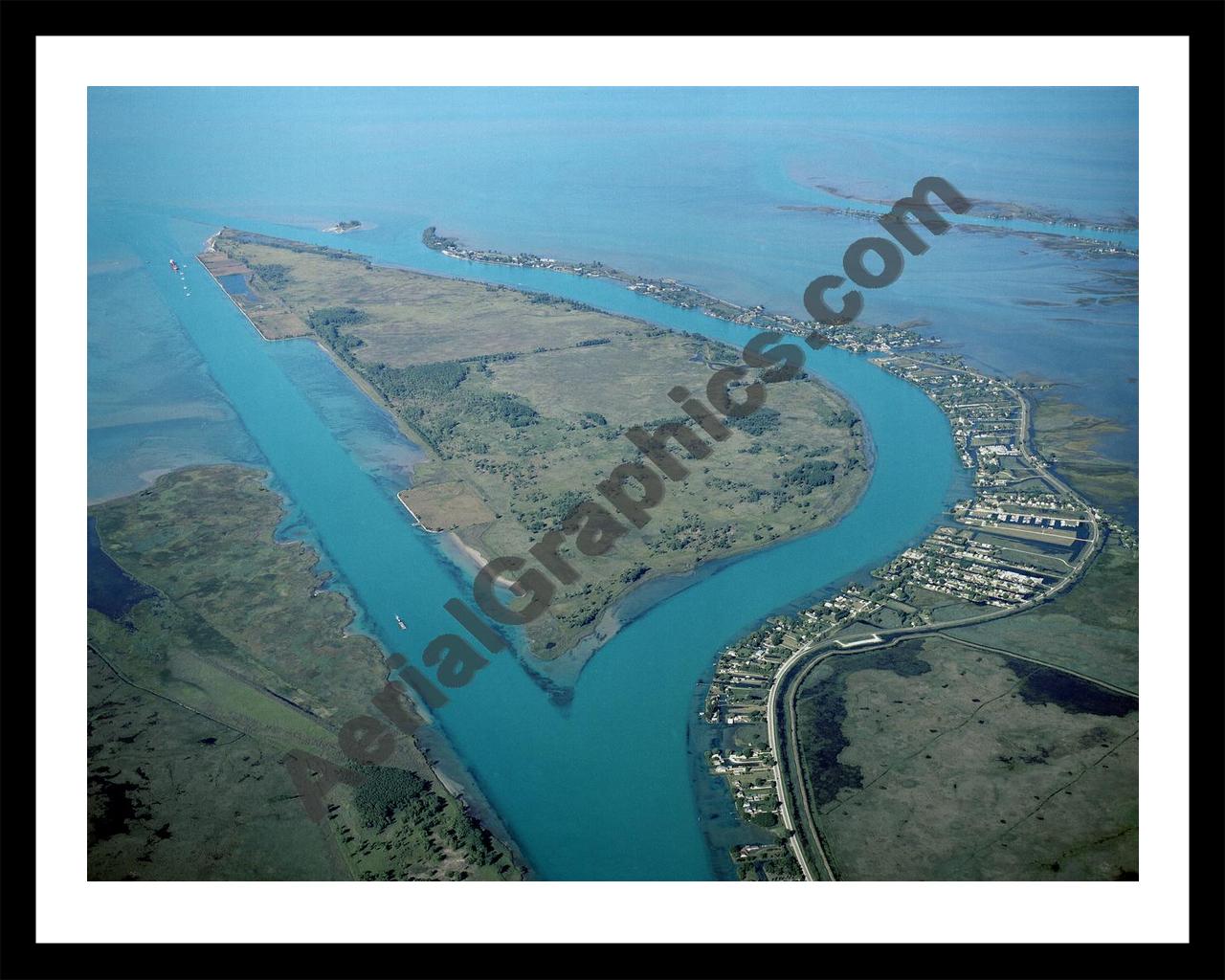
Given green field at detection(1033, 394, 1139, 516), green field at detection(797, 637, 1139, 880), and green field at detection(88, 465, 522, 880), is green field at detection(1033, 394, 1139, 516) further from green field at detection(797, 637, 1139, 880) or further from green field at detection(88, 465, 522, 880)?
green field at detection(88, 465, 522, 880)

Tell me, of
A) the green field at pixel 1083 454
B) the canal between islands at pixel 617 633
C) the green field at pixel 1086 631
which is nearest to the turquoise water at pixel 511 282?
the canal between islands at pixel 617 633

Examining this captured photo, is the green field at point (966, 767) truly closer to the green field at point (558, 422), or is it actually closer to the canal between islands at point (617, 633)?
the canal between islands at point (617, 633)

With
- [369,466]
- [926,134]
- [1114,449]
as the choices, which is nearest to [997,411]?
[1114,449]

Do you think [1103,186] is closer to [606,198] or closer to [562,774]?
[606,198]

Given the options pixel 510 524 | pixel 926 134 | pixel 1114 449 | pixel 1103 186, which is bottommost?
pixel 510 524

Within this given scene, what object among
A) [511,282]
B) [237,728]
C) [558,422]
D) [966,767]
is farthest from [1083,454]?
[511,282]

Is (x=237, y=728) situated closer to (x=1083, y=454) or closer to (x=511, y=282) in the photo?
(x=1083, y=454)

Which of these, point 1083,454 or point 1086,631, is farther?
point 1083,454

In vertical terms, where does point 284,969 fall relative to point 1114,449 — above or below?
below
